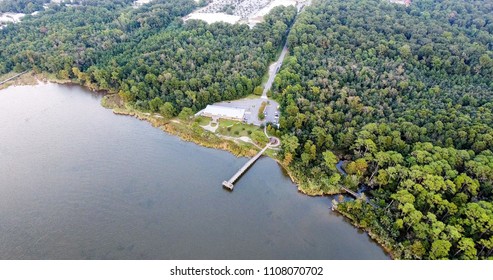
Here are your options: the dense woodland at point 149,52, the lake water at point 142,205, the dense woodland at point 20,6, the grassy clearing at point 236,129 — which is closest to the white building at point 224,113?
the grassy clearing at point 236,129

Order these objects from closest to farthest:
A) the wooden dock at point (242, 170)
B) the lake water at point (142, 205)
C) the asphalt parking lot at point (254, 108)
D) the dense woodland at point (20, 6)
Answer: the lake water at point (142, 205)
the wooden dock at point (242, 170)
the asphalt parking lot at point (254, 108)
the dense woodland at point (20, 6)

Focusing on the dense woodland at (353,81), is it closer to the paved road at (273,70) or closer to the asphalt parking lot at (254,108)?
the asphalt parking lot at (254,108)

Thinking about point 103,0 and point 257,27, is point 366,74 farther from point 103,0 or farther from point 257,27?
point 103,0

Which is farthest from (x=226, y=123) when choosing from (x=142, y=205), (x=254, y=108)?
(x=142, y=205)

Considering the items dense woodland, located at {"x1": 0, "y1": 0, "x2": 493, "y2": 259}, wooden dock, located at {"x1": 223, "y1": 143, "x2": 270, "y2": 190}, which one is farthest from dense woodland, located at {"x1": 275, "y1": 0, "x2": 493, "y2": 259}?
wooden dock, located at {"x1": 223, "y1": 143, "x2": 270, "y2": 190}

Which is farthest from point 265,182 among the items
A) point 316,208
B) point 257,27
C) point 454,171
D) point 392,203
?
point 257,27

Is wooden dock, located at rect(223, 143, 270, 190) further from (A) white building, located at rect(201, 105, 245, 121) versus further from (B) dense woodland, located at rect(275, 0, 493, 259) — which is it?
(A) white building, located at rect(201, 105, 245, 121)

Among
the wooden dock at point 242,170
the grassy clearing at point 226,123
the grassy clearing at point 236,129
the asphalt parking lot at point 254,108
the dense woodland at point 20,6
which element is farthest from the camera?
the dense woodland at point 20,6

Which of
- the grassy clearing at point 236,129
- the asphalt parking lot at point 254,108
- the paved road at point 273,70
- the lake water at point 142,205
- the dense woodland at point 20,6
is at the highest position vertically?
the dense woodland at point 20,6

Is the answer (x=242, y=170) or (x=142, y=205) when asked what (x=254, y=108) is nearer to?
(x=242, y=170)
